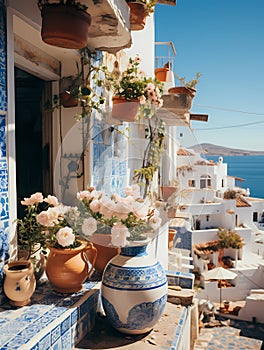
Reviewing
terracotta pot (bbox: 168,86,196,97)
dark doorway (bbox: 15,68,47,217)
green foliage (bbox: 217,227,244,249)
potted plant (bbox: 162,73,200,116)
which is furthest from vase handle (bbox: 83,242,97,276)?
green foliage (bbox: 217,227,244,249)

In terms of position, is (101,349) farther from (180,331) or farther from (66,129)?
(66,129)

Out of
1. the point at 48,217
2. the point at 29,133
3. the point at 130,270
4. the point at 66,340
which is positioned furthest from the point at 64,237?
the point at 29,133

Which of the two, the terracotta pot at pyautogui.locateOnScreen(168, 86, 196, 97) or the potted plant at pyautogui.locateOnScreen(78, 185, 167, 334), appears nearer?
the potted plant at pyautogui.locateOnScreen(78, 185, 167, 334)

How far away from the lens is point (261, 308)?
30.8 feet

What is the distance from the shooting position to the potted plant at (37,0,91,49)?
1.89 meters

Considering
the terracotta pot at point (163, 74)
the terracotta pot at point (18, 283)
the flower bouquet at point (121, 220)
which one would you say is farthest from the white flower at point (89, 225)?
the terracotta pot at point (163, 74)

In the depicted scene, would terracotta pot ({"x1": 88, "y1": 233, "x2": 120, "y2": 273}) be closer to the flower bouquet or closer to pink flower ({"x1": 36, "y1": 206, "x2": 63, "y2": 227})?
the flower bouquet

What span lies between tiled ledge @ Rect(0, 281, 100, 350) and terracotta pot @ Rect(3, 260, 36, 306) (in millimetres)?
55

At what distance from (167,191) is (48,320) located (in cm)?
185

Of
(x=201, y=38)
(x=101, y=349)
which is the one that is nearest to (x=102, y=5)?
(x=101, y=349)

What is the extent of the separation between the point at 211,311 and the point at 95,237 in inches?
312

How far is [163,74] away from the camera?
6340mm

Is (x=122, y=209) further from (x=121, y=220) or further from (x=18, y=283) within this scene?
(x=18, y=283)

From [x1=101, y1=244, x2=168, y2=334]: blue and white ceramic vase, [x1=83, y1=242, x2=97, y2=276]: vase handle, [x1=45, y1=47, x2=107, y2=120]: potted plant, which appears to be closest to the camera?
[x1=101, y1=244, x2=168, y2=334]: blue and white ceramic vase
